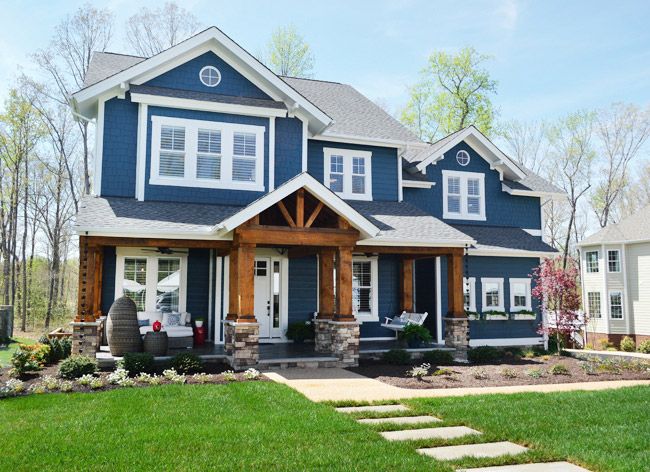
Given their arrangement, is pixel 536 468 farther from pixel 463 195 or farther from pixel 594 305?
pixel 594 305

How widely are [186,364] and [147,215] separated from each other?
140 inches

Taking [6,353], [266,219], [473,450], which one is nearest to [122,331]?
[266,219]

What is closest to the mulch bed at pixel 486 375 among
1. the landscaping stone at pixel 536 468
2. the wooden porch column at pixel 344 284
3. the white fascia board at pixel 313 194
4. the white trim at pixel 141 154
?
the wooden porch column at pixel 344 284

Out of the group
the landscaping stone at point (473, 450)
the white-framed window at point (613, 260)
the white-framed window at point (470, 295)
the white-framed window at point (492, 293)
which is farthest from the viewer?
A: the white-framed window at point (613, 260)

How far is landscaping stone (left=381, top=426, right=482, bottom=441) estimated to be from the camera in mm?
6566

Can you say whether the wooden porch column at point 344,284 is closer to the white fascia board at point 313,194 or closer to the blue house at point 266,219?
the blue house at point 266,219

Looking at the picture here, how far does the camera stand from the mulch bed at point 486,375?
10.6 metres

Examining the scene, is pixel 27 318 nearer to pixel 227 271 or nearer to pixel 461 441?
pixel 227 271

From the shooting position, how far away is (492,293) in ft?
57.9

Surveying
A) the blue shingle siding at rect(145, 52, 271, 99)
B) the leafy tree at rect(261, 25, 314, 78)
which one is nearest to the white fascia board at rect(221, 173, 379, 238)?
the blue shingle siding at rect(145, 52, 271, 99)

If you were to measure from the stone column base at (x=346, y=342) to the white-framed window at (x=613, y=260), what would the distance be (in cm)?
2069

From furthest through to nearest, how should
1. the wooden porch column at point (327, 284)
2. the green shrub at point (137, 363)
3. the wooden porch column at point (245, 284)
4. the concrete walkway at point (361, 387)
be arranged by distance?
1. the wooden porch column at point (327, 284)
2. the wooden porch column at point (245, 284)
3. the green shrub at point (137, 363)
4. the concrete walkway at point (361, 387)

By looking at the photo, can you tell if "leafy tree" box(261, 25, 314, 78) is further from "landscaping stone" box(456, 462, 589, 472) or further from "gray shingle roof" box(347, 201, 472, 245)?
"landscaping stone" box(456, 462, 589, 472)

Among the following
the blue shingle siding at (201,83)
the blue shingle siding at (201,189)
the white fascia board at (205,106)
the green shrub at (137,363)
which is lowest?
the green shrub at (137,363)
